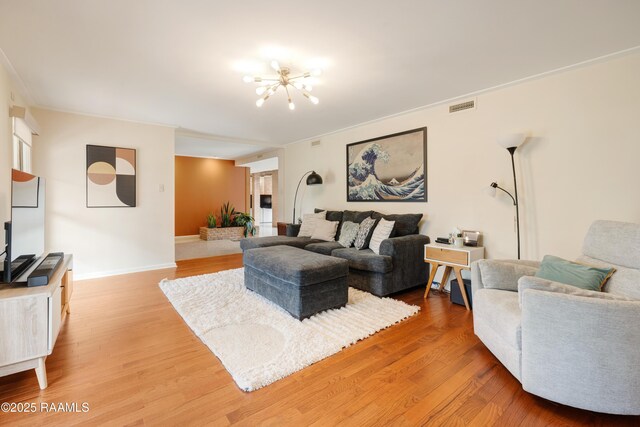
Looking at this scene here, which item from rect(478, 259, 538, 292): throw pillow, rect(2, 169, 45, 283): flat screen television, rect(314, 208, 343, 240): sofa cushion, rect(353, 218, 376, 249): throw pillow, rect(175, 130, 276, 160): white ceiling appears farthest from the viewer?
rect(175, 130, 276, 160): white ceiling

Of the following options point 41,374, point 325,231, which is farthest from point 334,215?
point 41,374

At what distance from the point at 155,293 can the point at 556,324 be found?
3927 millimetres

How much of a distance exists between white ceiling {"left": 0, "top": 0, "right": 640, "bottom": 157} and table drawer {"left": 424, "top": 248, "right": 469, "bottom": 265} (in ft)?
6.11

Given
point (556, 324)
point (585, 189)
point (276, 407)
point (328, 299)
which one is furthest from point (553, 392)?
point (585, 189)

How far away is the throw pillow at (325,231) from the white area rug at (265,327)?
1157mm

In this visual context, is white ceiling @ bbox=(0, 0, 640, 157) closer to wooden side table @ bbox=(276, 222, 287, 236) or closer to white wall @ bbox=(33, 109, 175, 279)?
white wall @ bbox=(33, 109, 175, 279)

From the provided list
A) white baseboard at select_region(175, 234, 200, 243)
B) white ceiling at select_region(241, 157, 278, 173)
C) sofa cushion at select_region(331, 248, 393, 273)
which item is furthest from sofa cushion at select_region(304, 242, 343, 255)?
white baseboard at select_region(175, 234, 200, 243)

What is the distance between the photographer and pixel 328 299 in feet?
9.42

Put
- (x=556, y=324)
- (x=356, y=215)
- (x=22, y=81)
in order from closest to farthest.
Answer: (x=556, y=324) < (x=22, y=81) < (x=356, y=215)

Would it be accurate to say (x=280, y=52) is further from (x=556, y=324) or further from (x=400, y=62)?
(x=556, y=324)

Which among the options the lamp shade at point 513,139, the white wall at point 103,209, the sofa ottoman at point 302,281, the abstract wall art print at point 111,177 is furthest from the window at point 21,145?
the lamp shade at point 513,139

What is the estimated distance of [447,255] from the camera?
326 cm

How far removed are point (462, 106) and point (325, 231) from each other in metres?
2.59

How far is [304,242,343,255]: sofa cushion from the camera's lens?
3996mm
